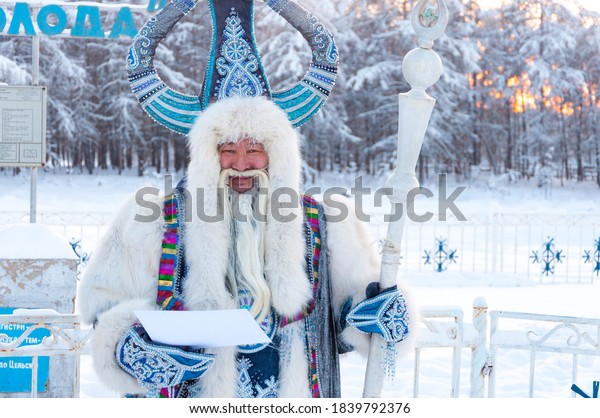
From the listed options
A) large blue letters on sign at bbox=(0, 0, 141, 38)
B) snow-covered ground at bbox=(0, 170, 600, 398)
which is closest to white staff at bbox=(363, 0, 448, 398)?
snow-covered ground at bbox=(0, 170, 600, 398)

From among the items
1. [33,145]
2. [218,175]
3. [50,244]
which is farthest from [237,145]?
[33,145]

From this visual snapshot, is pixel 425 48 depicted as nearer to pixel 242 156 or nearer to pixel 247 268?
pixel 242 156

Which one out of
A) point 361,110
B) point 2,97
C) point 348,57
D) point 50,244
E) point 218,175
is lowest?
point 50,244

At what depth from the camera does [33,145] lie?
5523 millimetres

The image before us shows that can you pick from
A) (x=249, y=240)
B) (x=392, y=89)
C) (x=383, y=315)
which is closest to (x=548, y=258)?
(x=383, y=315)

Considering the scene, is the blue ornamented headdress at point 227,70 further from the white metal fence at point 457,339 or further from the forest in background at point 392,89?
the forest in background at point 392,89

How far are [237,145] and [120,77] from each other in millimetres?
23367

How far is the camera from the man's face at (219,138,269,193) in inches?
90.5

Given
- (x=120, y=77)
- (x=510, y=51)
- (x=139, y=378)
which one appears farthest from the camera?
(x=510, y=51)

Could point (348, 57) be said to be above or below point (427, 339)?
above

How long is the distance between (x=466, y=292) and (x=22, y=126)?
5903mm

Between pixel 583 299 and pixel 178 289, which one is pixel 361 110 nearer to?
pixel 583 299

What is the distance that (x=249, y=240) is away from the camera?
2.29 metres

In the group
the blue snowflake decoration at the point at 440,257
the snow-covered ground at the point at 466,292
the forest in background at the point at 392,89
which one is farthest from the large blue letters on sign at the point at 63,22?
the forest in background at the point at 392,89
